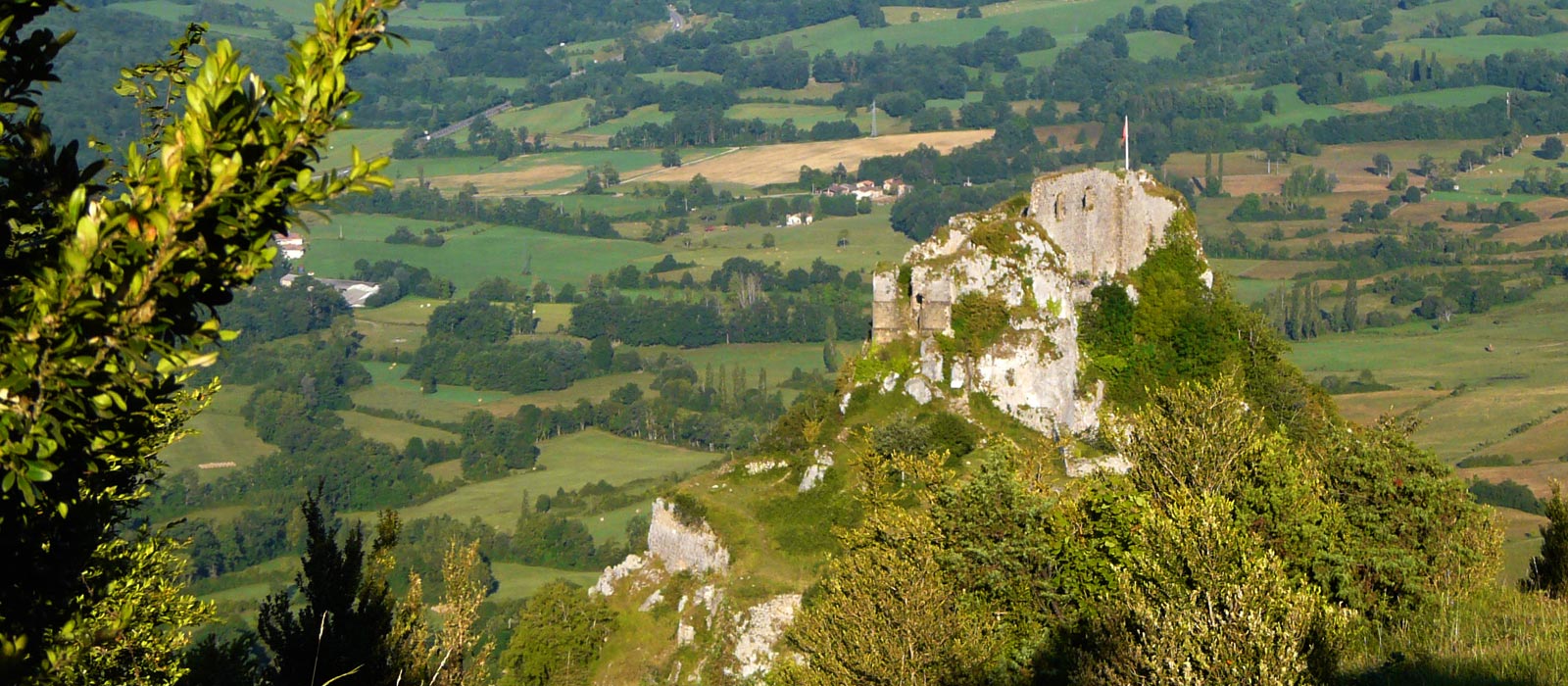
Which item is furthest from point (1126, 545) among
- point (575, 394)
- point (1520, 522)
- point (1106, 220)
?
point (575, 394)

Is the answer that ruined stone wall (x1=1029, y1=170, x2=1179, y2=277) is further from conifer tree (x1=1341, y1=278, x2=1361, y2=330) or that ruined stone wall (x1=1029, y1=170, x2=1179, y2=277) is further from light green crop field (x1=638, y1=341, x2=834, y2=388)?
conifer tree (x1=1341, y1=278, x2=1361, y2=330)

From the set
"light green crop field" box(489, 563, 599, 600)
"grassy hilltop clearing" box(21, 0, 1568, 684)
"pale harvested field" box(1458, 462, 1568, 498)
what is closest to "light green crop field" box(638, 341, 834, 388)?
"grassy hilltop clearing" box(21, 0, 1568, 684)

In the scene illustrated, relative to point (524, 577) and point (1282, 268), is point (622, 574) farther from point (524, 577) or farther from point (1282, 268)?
point (1282, 268)

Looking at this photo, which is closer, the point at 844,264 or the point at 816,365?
the point at 816,365

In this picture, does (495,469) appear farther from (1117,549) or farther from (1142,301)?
(1117,549)

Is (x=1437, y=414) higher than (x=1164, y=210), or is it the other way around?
(x=1164, y=210)

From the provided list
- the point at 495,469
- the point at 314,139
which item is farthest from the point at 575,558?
the point at 314,139
